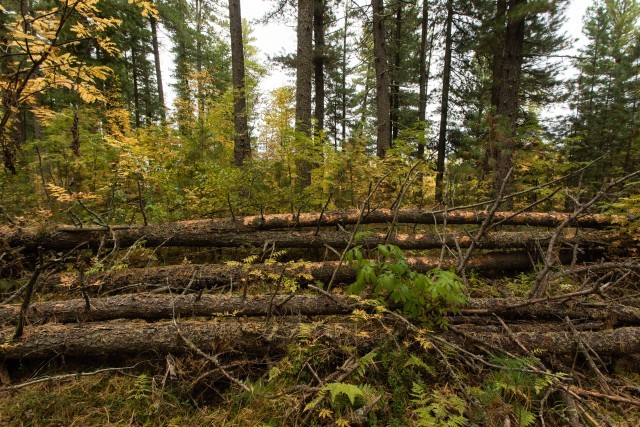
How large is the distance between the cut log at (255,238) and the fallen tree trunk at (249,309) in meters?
1.27

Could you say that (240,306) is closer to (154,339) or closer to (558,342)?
(154,339)

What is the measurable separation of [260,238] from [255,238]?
0.08 metres

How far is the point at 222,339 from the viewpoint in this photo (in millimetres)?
2656

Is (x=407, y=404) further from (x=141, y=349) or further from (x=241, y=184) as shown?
(x=241, y=184)

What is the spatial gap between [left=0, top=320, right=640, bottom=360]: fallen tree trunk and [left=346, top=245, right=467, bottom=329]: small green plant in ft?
0.89

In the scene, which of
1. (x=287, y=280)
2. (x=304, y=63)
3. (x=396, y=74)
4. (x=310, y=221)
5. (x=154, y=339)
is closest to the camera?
(x=154, y=339)

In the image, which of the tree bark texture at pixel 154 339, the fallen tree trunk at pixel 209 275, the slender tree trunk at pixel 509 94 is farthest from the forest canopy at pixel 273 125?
the tree bark texture at pixel 154 339

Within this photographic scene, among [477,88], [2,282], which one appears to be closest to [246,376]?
[2,282]

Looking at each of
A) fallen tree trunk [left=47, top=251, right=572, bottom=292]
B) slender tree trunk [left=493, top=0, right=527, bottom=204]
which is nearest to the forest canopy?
slender tree trunk [left=493, top=0, right=527, bottom=204]

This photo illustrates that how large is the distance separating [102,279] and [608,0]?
31085 mm

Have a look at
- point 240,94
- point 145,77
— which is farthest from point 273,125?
point 145,77

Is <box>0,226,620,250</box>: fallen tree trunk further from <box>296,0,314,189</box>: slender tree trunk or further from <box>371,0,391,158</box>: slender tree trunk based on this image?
<box>371,0,391,158</box>: slender tree trunk

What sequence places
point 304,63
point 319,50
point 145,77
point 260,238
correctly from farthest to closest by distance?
point 145,77, point 319,50, point 304,63, point 260,238

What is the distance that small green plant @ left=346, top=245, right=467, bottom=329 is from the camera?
2.47 metres
